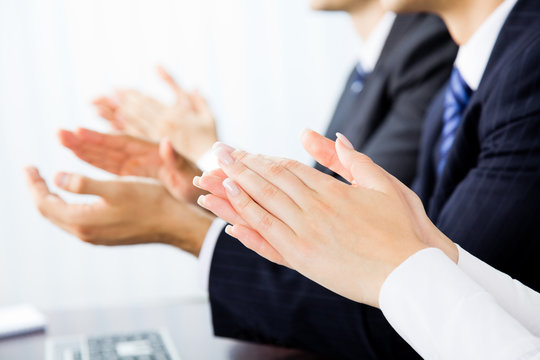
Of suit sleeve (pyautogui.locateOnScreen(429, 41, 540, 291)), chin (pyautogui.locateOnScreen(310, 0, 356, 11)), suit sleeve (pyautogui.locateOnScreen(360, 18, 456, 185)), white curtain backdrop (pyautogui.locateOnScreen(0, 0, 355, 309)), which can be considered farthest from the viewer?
white curtain backdrop (pyautogui.locateOnScreen(0, 0, 355, 309))

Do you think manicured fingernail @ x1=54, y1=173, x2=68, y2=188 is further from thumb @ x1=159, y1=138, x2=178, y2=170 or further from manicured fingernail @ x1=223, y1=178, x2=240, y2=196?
manicured fingernail @ x1=223, y1=178, x2=240, y2=196

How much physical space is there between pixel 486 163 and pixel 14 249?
2.05m

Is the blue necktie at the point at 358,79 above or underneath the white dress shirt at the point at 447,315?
underneath

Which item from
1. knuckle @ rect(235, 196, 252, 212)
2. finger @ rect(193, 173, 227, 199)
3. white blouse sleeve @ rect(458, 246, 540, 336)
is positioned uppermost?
finger @ rect(193, 173, 227, 199)

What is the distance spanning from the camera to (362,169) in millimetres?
569

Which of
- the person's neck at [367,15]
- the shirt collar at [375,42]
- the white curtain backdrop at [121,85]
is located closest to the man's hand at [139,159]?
Answer: the shirt collar at [375,42]

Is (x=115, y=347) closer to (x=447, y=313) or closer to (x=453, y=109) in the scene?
(x=447, y=313)

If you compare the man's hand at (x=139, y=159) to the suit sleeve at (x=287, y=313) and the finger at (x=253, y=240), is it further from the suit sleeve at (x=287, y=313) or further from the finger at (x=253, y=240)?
the finger at (x=253, y=240)

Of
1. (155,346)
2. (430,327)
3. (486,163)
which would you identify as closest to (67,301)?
(155,346)

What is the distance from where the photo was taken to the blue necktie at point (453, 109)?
3.66ft

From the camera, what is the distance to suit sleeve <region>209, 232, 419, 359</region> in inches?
33.1

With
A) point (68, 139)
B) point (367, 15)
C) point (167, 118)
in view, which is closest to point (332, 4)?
point (367, 15)

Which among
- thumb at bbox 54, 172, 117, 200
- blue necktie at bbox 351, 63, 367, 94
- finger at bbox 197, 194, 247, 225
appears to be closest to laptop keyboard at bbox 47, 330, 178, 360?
thumb at bbox 54, 172, 117, 200

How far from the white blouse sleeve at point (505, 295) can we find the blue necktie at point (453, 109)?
542 millimetres
